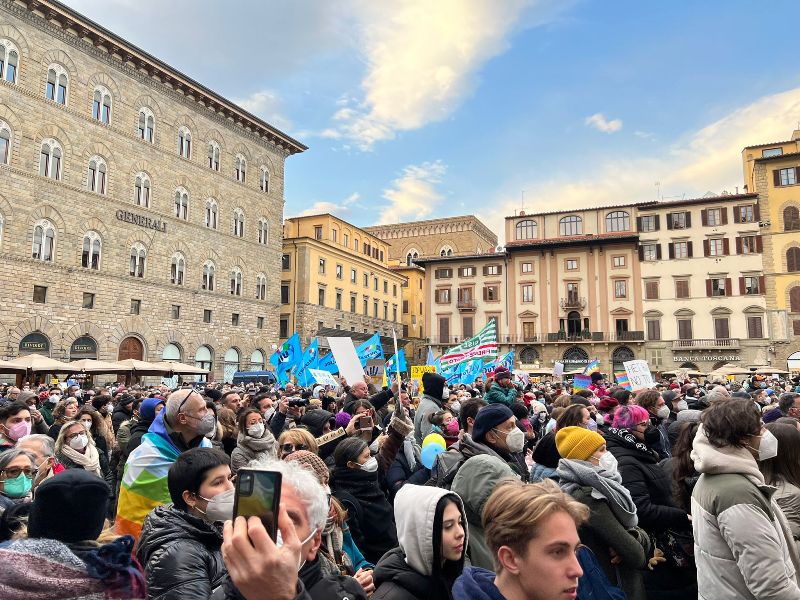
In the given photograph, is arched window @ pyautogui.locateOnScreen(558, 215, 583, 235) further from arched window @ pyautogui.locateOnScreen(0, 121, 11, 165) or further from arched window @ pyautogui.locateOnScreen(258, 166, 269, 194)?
arched window @ pyautogui.locateOnScreen(0, 121, 11, 165)

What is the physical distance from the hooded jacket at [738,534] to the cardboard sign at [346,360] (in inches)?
348

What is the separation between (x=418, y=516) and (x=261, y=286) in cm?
4143

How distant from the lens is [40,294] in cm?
2817

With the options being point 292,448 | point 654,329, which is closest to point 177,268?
point 292,448

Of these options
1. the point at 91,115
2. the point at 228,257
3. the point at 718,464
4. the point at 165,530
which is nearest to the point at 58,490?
the point at 165,530

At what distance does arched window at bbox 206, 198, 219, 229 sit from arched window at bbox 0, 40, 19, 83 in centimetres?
1302

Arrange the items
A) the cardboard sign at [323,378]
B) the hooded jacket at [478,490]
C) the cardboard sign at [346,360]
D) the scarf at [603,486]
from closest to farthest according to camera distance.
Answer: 1. the scarf at [603,486]
2. the hooded jacket at [478,490]
3. the cardboard sign at [346,360]
4. the cardboard sign at [323,378]

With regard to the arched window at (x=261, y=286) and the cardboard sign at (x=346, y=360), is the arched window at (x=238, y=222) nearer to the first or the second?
the arched window at (x=261, y=286)

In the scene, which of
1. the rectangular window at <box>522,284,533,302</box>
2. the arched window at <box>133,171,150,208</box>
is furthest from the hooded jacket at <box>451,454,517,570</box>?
the rectangular window at <box>522,284,533,302</box>

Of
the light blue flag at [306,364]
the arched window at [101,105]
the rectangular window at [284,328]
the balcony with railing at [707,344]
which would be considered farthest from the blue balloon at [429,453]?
the balcony with railing at [707,344]

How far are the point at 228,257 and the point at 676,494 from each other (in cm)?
3860

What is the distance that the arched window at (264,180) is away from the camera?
4312 centimetres

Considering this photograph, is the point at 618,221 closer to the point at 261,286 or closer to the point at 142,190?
the point at 261,286

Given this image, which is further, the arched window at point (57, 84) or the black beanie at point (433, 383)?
the arched window at point (57, 84)
